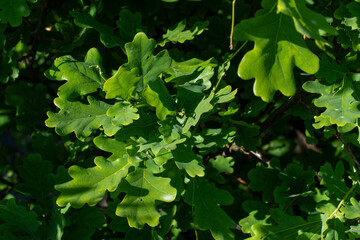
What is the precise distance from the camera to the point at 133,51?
4.76 feet

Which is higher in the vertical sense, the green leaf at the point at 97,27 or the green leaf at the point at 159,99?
the green leaf at the point at 97,27

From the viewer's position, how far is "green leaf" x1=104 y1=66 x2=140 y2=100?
4.50ft

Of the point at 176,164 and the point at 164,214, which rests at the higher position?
the point at 176,164

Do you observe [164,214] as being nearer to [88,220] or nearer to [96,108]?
[88,220]

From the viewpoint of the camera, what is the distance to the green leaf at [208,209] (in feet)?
5.15

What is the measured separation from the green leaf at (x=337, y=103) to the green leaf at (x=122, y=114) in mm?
682

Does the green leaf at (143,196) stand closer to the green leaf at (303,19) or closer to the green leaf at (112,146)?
the green leaf at (112,146)

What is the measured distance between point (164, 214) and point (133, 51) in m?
0.79

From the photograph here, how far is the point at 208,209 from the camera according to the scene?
160 cm

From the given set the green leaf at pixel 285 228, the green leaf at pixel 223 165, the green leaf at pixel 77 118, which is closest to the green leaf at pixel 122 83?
the green leaf at pixel 77 118

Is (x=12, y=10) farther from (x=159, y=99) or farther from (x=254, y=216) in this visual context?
(x=254, y=216)

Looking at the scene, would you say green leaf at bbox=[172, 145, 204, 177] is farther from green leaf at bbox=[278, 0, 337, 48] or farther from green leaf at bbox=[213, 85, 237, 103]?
green leaf at bbox=[278, 0, 337, 48]

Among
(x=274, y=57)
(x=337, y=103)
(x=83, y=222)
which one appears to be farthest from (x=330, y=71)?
(x=83, y=222)

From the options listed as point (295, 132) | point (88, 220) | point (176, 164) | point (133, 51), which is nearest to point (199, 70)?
point (133, 51)
